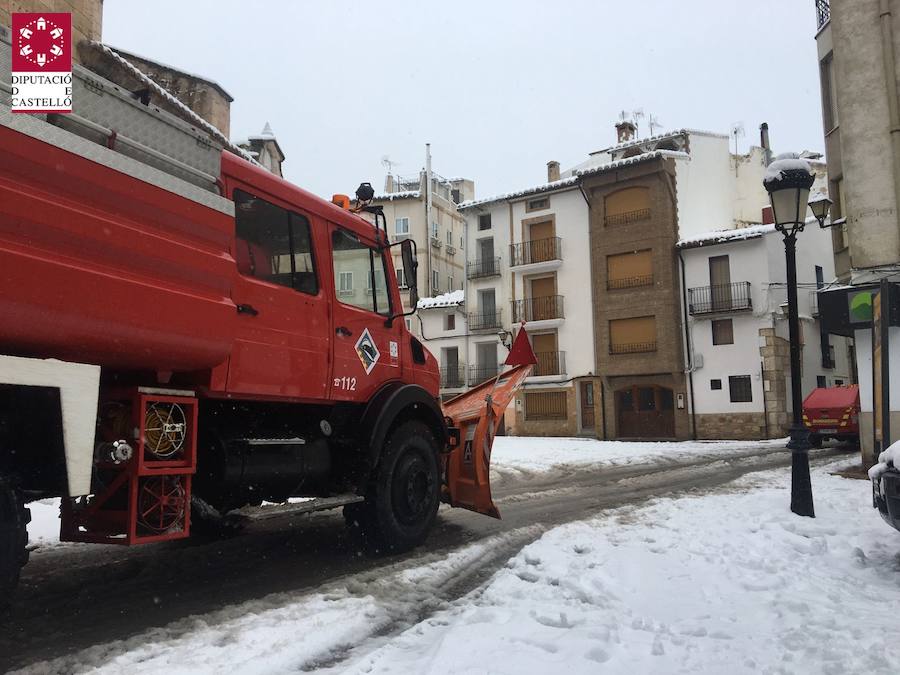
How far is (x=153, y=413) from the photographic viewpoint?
3.70 meters

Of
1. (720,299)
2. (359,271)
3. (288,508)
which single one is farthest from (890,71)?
(720,299)

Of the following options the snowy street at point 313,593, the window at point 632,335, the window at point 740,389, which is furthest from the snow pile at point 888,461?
the window at point 632,335

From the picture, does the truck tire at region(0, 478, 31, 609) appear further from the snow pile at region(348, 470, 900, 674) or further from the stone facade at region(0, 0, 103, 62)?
the stone facade at region(0, 0, 103, 62)

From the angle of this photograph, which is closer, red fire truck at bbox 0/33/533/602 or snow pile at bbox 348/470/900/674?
red fire truck at bbox 0/33/533/602

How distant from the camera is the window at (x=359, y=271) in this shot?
548cm

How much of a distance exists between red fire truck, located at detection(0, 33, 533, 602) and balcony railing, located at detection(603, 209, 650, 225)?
26079mm

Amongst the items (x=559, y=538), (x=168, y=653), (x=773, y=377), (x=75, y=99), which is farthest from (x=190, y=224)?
(x=773, y=377)

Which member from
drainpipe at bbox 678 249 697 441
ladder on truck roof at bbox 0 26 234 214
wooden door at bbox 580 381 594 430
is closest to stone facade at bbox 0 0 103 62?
ladder on truck roof at bbox 0 26 234 214

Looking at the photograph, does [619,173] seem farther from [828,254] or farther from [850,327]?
[850,327]

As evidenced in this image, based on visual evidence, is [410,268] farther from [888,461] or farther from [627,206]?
[627,206]

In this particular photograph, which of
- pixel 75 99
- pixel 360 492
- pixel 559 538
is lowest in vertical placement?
pixel 559 538

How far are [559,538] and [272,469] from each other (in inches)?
109

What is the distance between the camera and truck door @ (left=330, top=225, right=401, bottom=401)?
5309 mm

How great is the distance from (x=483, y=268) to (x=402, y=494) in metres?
29.8
